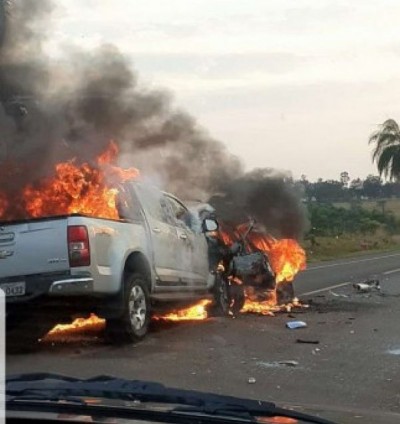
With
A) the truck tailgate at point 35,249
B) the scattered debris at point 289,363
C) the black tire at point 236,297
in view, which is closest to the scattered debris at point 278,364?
the scattered debris at point 289,363

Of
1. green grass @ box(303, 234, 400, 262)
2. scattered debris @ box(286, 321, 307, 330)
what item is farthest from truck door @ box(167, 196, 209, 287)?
green grass @ box(303, 234, 400, 262)

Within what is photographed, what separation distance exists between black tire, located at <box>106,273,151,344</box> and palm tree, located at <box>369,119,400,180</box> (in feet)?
137

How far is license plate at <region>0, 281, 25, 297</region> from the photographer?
902 cm

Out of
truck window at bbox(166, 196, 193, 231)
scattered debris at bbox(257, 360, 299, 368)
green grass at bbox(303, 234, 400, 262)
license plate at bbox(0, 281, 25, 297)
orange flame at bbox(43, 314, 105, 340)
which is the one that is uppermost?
truck window at bbox(166, 196, 193, 231)

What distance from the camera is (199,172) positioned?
17.5m

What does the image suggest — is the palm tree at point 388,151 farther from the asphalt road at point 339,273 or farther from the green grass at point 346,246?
the asphalt road at point 339,273

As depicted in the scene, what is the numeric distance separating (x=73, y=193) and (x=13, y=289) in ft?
6.07

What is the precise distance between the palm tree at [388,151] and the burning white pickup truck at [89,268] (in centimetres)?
4106

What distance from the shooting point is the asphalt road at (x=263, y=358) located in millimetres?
7770

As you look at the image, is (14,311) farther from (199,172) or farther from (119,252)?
(199,172)

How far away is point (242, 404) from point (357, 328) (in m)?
9.19

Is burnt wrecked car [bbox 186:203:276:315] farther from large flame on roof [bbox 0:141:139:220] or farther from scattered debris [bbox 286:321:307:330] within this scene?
large flame on roof [bbox 0:141:139:220]

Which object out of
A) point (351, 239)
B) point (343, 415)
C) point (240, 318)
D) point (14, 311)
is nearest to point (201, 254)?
point (240, 318)

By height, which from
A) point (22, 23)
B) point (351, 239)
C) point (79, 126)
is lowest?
point (351, 239)
